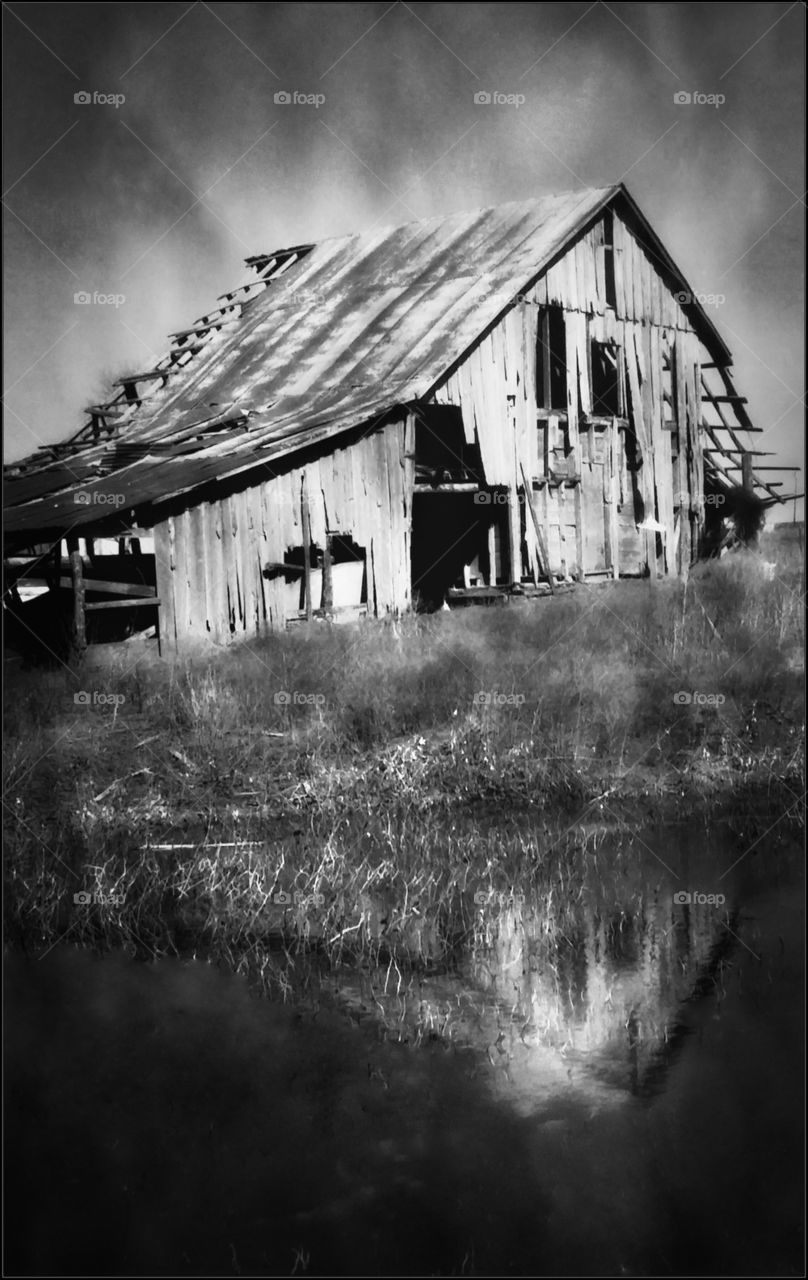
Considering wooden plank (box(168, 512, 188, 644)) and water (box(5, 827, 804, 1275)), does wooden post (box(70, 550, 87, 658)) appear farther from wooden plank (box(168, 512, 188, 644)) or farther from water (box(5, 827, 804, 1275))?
water (box(5, 827, 804, 1275))

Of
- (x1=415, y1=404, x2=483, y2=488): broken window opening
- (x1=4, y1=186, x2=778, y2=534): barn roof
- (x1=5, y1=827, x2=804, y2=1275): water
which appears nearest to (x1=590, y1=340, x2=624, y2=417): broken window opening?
(x1=4, y1=186, x2=778, y2=534): barn roof

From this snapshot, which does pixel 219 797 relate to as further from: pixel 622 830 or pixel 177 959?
pixel 622 830

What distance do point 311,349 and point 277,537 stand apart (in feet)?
12.0

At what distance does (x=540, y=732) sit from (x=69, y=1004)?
14.0 ft

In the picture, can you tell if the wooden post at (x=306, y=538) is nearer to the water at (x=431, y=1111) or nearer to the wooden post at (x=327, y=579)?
the wooden post at (x=327, y=579)

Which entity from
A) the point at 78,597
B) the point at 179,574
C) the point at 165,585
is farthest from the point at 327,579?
the point at 78,597

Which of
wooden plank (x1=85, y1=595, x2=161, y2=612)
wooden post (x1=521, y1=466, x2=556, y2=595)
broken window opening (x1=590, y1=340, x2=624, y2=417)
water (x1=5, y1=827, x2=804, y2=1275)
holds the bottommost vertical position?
water (x1=5, y1=827, x2=804, y2=1275)

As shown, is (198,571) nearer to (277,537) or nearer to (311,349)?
(277,537)

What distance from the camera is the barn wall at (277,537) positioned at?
10.6m

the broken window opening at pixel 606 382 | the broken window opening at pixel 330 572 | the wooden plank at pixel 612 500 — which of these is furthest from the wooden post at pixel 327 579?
the broken window opening at pixel 606 382

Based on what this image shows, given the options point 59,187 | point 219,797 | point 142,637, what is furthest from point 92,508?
point 219,797

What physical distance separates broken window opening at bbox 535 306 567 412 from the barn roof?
2.81ft

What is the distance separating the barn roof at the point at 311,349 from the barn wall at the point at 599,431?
17.3 inches

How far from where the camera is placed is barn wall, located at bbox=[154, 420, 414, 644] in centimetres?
1064
